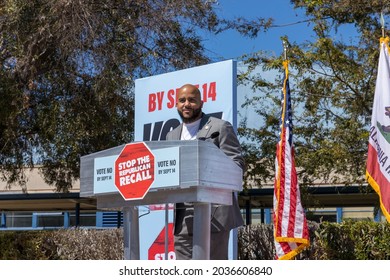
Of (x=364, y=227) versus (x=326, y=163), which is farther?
(x=326, y=163)

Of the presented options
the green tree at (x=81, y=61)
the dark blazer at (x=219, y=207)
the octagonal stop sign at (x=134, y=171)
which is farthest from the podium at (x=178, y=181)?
the green tree at (x=81, y=61)

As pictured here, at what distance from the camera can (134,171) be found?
4109 millimetres

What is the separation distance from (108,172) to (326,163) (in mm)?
8330

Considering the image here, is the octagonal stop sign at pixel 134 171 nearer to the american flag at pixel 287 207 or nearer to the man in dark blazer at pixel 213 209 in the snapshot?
the man in dark blazer at pixel 213 209

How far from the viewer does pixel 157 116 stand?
787 cm

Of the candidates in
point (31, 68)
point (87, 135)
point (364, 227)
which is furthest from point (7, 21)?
point (364, 227)

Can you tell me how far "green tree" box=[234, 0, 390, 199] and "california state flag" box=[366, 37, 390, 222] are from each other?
376 centimetres

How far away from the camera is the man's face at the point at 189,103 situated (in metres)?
4.84

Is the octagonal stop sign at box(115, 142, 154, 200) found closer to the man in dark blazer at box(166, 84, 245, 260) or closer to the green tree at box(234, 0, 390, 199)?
the man in dark blazer at box(166, 84, 245, 260)

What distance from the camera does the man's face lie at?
484 cm

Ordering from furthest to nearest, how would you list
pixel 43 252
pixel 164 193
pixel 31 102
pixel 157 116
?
pixel 31 102
pixel 43 252
pixel 157 116
pixel 164 193

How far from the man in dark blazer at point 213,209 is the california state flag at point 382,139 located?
3177 millimetres

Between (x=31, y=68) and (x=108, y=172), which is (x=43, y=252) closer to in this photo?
(x=31, y=68)

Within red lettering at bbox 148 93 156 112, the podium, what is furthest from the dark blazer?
red lettering at bbox 148 93 156 112
